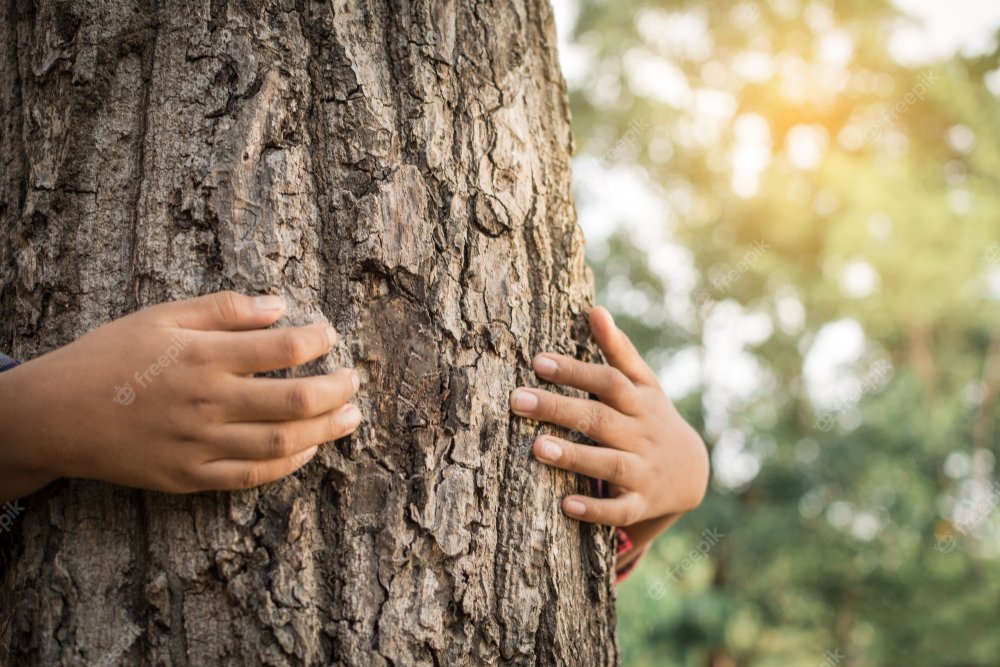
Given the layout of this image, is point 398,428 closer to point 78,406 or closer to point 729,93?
point 78,406

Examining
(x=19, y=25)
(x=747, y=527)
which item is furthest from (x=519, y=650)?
(x=747, y=527)

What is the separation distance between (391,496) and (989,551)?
9764 millimetres

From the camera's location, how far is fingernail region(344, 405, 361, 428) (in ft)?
3.50

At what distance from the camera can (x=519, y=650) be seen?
3.81ft

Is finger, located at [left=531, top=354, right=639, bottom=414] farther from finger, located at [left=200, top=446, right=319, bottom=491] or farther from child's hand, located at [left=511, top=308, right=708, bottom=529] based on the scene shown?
finger, located at [left=200, top=446, right=319, bottom=491]

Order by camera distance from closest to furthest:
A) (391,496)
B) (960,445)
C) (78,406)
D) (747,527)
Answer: (78,406), (391,496), (747,527), (960,445)

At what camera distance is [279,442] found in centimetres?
99

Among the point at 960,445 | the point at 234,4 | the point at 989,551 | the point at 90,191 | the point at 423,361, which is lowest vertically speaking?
the point at 989,551

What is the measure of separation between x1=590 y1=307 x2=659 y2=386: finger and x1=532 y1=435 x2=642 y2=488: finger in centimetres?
17

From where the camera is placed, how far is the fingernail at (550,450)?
1211mm
